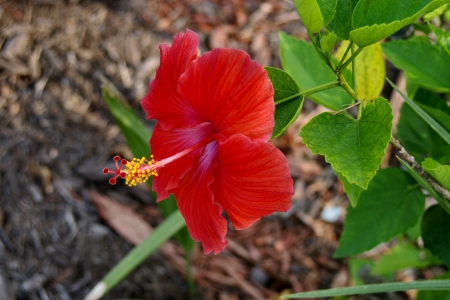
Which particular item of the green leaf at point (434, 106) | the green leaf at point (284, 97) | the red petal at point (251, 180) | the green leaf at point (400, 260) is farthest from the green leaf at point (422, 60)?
the green leaf at point (400, 260)

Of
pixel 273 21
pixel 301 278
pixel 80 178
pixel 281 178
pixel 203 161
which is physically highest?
pixel 281 178

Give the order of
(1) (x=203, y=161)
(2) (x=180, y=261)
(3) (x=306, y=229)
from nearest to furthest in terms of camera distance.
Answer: (1) (x=203, y=161) < (2) (x=180, y=261) < (3) (x=306, y=229)

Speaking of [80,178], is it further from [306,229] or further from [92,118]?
[306,229]

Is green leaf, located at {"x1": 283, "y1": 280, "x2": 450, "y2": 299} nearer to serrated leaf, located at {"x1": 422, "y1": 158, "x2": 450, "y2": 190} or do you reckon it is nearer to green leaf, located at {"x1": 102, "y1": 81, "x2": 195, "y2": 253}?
serrated leaf, located at {"x1": 422, "y1": 158, "x2": 450, "y2": 190}

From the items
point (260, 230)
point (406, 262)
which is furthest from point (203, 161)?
point (260, 230)

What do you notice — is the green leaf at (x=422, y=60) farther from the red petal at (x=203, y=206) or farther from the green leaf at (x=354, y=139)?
the red petal at (x=203, y=206)

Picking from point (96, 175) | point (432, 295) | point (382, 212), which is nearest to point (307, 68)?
point (382, 212)

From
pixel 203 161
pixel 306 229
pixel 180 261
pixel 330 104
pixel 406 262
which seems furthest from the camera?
pixel 306 229

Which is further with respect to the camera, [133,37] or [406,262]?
[133,37]
